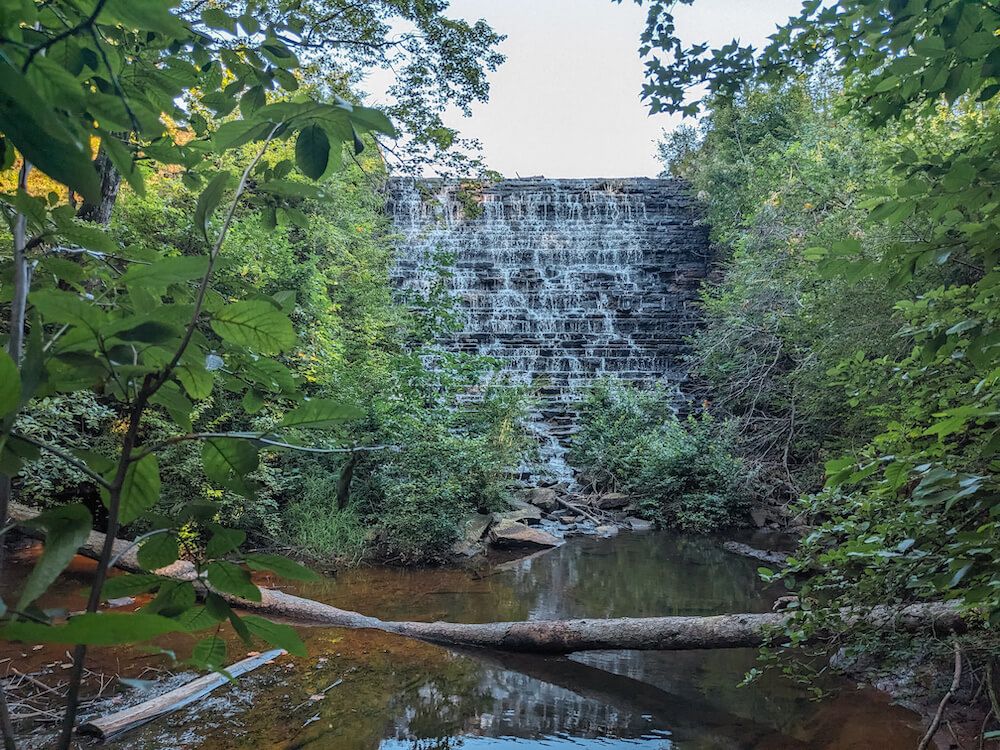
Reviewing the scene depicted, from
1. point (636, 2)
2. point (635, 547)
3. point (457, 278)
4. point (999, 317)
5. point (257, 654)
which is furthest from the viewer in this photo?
point (457, 278)

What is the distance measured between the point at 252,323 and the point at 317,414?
5.0 inches

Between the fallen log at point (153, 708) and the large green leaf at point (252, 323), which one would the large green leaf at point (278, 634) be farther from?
the fallen log at point (153, 708)

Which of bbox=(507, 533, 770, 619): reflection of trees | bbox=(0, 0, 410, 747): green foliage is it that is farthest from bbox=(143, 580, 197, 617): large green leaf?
bbox=(507, 533, 770, 619): reflection of trees

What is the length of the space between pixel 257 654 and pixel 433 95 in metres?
5.86

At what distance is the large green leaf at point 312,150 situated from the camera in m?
0.64

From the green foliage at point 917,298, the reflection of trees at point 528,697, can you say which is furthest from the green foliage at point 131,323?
the reflection of trees at point 528,697

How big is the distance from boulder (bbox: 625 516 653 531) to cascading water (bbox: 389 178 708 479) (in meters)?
Answer: 2.98

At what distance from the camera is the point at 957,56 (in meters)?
1.24

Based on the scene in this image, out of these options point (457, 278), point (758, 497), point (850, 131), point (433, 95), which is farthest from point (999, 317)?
point (457, 278)

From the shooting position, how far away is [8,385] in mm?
411

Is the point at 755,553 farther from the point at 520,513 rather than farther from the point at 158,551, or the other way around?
the point at 158,551

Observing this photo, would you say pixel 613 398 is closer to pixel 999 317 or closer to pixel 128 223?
pixel 128 223

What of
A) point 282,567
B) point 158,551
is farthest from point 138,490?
point 282,567

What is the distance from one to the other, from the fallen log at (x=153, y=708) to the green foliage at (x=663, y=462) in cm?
720
